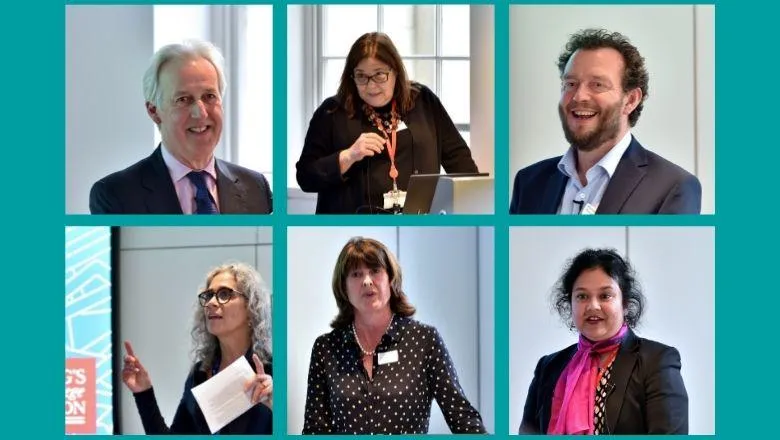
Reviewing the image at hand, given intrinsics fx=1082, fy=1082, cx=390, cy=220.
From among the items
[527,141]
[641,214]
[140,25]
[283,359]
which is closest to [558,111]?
[527,141]

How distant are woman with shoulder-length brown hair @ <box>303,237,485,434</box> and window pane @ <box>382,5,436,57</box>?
122 cm

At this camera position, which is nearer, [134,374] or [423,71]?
[134,374]

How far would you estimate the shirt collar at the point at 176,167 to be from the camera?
359cm

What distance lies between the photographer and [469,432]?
138 inches

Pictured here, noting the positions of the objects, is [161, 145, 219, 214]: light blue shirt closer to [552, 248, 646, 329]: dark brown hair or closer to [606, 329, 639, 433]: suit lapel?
[552, 248, 646, 329]: dark brown hair

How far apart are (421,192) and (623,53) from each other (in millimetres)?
793

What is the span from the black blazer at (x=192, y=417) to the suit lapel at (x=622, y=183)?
4.07 feet

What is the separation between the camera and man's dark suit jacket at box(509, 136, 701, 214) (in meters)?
3.42

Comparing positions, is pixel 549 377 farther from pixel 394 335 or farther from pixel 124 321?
pixel 124 321

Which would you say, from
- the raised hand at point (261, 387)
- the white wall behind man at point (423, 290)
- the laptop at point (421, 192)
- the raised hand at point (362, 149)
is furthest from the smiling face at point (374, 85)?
the raised hand at point (261, 387)

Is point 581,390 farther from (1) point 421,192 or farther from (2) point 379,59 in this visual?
(2) point 379,59

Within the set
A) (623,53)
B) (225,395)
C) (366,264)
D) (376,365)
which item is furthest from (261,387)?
(623,53)

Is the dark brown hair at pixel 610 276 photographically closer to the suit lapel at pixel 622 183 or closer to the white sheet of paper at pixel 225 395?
the suit lapel at pixel 622 183

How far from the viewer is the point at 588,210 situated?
136 inches
